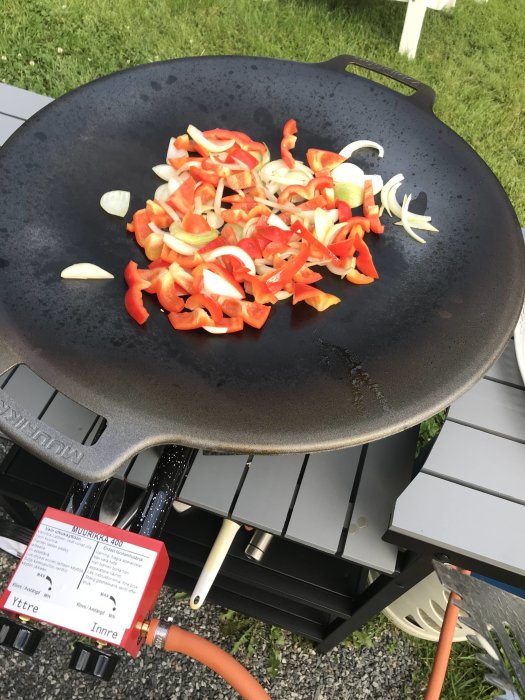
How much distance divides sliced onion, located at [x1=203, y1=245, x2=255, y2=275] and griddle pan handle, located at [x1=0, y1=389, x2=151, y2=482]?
49 cm

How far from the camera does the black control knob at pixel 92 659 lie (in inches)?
46.6

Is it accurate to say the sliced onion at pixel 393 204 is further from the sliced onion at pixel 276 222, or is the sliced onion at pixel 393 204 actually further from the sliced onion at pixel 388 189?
the sliced onion at pixel 276 222

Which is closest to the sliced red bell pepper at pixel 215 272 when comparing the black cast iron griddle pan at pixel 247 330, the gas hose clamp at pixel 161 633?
the black cast iron griddle pan at pixel 247 330

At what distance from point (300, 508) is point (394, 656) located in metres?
1.01

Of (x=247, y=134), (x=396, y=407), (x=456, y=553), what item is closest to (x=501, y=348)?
(x=396, y=407)

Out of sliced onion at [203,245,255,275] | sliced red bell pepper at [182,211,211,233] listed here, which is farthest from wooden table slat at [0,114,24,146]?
sliced onion at [203,245,255,275]

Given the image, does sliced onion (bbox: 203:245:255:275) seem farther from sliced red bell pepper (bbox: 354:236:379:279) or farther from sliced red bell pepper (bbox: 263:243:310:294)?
sliced red bell pepper (bbox: 354:236:379:279)

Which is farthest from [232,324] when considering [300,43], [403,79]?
[300,43]

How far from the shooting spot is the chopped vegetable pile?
1.38 meters

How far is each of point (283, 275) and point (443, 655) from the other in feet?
3.68

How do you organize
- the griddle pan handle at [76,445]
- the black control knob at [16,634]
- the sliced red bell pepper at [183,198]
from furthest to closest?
the sliced red bell pepper at [183,198] → the black control knob at [16,634] → the griddle pan handle at [76,445]

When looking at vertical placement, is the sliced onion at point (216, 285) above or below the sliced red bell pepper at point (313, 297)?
below

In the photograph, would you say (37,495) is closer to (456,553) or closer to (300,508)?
Result: (300,508)

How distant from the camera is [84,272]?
4.51 ft
